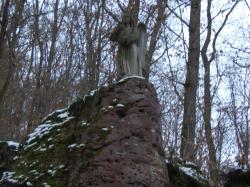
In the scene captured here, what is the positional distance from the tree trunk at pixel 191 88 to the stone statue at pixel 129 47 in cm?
421

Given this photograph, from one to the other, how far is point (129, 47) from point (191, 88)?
17.4 ft

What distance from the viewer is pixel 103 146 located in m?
5.89

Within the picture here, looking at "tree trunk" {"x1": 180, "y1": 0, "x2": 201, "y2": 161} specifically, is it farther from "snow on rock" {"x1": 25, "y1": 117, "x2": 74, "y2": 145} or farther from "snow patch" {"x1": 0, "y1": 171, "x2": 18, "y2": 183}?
"snow patch" {"x1": 0, "y1": 171, "x2": 18, "y2": 183}

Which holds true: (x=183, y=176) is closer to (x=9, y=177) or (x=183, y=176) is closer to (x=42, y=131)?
(x=42, y=131)

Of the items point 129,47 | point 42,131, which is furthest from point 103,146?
point 129,47

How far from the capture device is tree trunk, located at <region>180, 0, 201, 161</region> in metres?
12.1

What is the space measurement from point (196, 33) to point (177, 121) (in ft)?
35.5

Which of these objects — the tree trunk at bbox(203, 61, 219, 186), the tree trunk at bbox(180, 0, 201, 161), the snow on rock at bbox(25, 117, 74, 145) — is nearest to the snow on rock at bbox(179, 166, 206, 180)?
the snow on rock at bbox(25, 117, 74, 145)

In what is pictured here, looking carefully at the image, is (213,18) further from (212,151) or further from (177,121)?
(177,121)

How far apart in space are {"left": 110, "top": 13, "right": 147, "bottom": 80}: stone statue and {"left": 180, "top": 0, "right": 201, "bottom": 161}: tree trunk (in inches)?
166

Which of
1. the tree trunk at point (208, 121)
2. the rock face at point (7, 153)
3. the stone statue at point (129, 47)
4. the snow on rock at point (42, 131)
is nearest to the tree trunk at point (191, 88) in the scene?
the tree trunk at point (208, 121)

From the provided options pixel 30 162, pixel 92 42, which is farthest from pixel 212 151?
pixel 30 162

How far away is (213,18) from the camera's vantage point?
18141 mm

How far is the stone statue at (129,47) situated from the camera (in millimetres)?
7867
